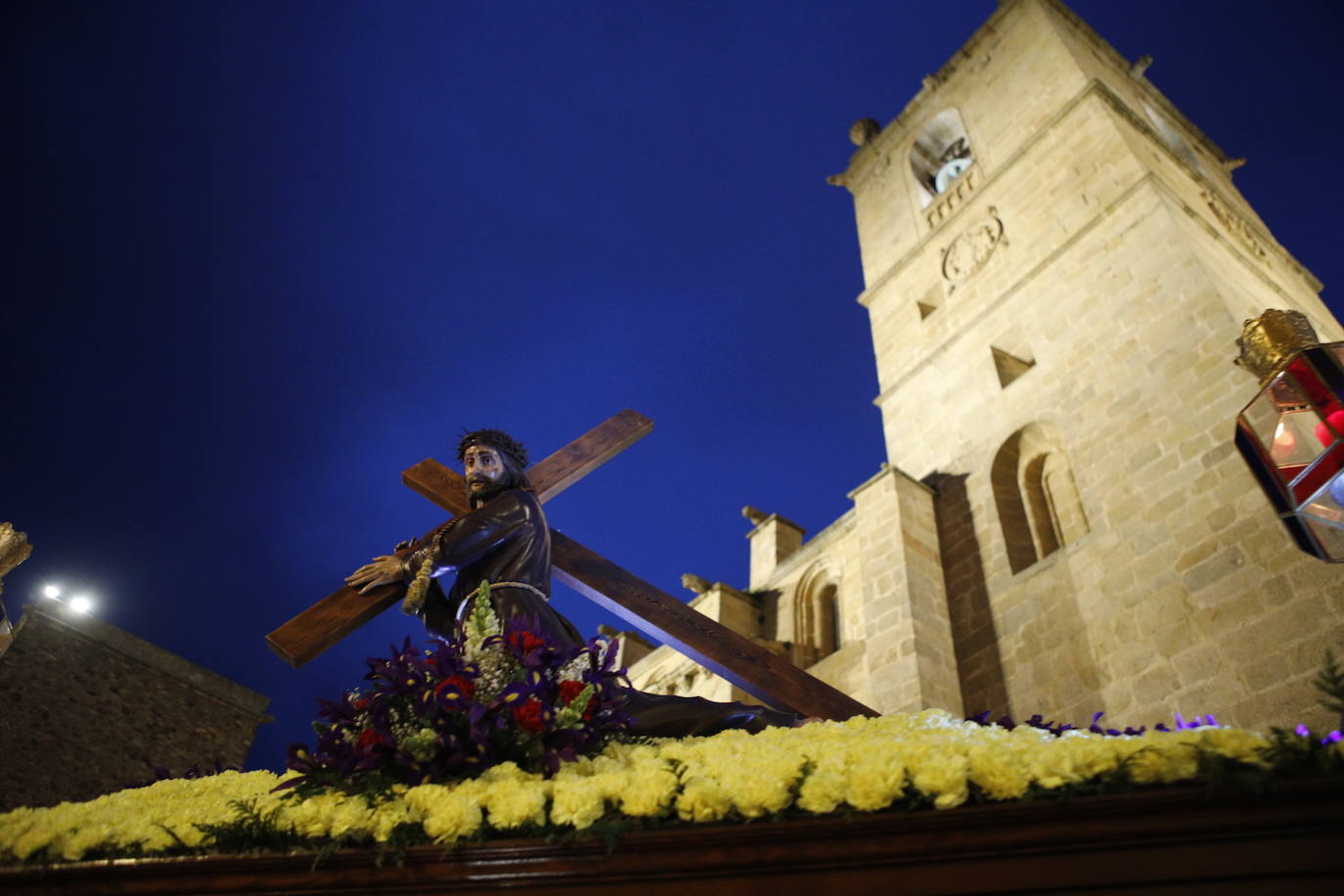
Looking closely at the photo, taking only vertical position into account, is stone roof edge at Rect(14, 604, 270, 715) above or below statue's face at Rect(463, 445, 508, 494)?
above

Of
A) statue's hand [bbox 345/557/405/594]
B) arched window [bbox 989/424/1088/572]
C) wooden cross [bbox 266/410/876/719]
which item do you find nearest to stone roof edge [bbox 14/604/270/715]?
wooden cross [bbox 266/410/876/719]

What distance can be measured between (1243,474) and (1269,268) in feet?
27.3

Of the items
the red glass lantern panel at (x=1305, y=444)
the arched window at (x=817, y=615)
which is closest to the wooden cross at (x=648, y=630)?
the red glass lantern panel at (x=1305, y=444)

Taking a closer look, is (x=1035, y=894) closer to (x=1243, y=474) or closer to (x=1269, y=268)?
(x=1243, y=474)

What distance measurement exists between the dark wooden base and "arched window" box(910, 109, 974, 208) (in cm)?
1910

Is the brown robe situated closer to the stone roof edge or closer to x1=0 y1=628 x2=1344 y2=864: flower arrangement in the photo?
x1=0 y1=628 x2=1344 y2=864: flower arrangement

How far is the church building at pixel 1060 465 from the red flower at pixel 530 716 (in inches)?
245

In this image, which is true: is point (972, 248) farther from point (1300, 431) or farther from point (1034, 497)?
point (1300, 431)

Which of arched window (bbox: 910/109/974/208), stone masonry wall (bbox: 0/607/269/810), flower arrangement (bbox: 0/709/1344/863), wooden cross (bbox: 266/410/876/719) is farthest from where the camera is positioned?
arched window (bbox: 910/109/974/208)

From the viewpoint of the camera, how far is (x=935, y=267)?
16.3 m

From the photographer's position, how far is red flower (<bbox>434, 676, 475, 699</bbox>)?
9.52 ft

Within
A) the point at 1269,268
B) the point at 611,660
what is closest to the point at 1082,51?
the point at 1269,268

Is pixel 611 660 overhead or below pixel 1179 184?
below

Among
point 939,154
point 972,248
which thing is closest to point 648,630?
point 972,248
